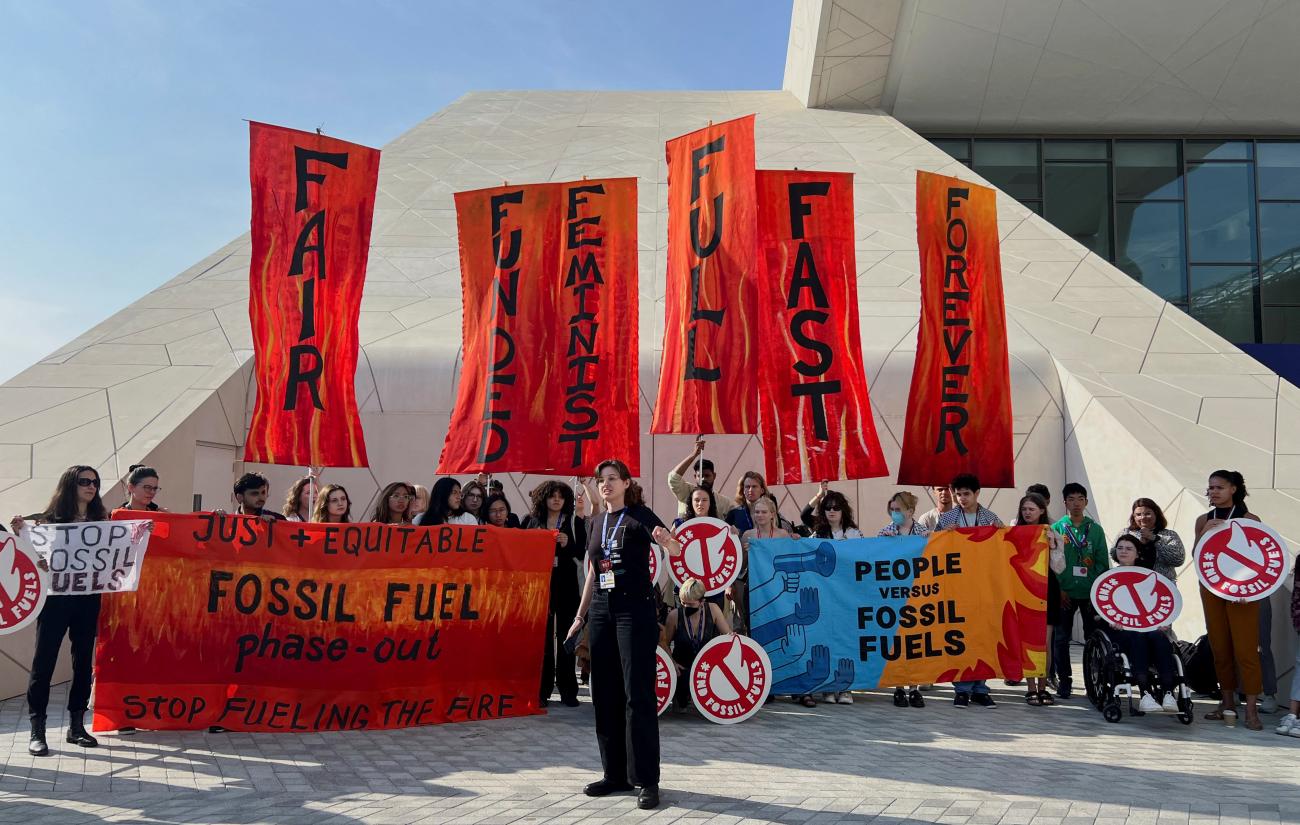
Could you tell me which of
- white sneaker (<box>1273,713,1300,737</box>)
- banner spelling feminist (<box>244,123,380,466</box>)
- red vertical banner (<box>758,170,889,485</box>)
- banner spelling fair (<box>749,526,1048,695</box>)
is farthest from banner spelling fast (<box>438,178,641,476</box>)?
white sneaker (<box>1273,713,1300,737</box>)

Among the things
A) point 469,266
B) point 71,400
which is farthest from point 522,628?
point 71,400

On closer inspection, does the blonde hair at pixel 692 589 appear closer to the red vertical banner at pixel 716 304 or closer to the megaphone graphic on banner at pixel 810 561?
the megaphone graphic on banner at pixel 810 561

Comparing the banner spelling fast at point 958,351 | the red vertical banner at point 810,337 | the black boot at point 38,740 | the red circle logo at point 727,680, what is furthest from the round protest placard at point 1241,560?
the black boot at point 38,740

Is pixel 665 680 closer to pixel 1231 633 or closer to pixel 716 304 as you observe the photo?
pixel 716 304

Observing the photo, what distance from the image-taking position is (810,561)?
7641mm

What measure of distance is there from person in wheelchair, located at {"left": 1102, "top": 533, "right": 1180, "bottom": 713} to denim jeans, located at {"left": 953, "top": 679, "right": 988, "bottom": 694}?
103 centimetres

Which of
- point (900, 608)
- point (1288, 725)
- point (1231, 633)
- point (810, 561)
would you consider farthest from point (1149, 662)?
point (810, 561)

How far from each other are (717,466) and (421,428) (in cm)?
345

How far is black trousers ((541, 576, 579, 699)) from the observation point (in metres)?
7.44

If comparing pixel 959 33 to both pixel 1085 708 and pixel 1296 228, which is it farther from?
pixel 1085 708

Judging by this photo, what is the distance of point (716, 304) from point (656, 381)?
3.27 m

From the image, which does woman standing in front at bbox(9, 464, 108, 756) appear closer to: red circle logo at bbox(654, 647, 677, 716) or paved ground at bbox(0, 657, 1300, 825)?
paved ground at bbox(0, 657, 1300, 825)

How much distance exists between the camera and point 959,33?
749 inches

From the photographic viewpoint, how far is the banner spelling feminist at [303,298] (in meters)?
7.71
